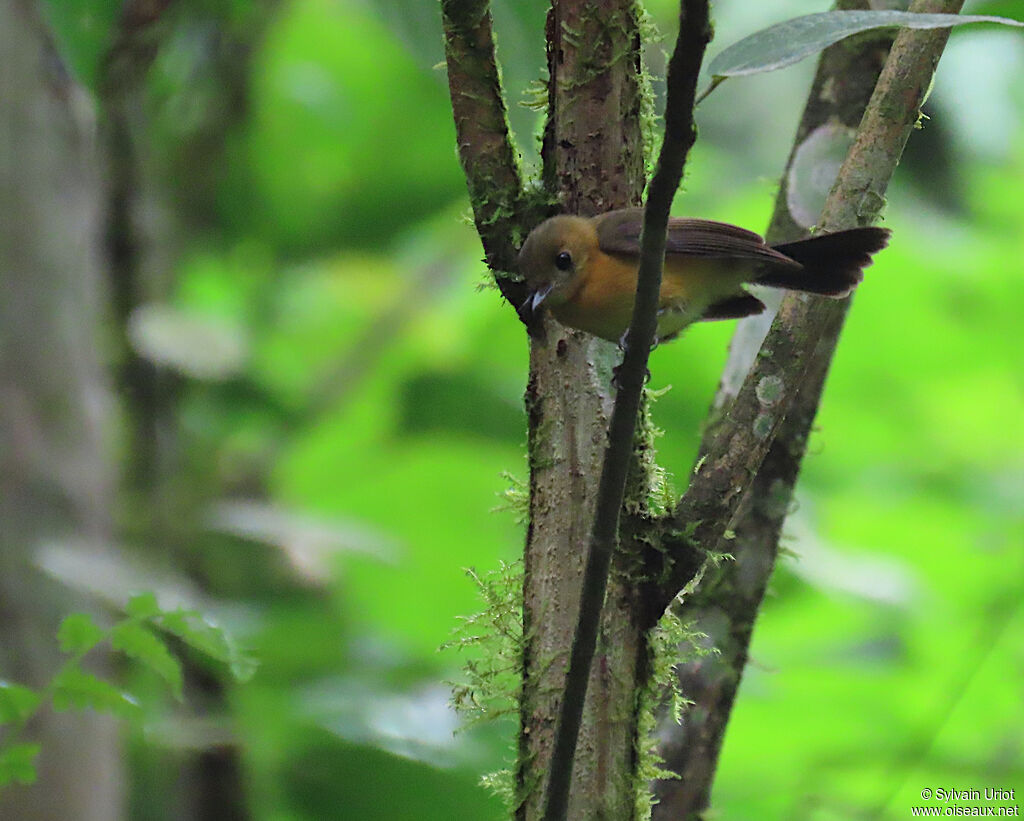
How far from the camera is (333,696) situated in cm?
284

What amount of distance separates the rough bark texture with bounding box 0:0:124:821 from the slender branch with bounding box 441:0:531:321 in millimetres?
1943

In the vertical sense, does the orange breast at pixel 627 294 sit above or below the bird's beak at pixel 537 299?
above

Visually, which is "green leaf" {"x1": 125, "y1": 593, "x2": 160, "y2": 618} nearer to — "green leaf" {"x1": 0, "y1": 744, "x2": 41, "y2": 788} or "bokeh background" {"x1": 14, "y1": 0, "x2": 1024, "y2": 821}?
"green leaf" {"x1": 0, "y1": 744, "x2": 41, "y2": 788}

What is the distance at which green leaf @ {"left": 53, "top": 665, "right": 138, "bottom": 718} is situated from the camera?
51.8 inches

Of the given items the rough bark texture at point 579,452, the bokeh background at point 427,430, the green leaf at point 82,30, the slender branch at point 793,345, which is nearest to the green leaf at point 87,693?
the rough bark texture at point 579,452

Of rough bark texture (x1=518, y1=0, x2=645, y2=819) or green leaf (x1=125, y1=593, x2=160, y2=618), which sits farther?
green leaf (x1=125, y1=593, x2=160, y2=618)

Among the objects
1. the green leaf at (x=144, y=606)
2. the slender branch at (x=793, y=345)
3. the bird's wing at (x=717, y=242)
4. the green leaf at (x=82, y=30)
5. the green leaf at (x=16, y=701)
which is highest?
the green leaf at (x=82, y=30)

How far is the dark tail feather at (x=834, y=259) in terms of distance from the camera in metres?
1.42

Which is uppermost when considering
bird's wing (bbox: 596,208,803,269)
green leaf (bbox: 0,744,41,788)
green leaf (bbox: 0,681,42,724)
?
bird's wing (bbox: 596,208,803,269)

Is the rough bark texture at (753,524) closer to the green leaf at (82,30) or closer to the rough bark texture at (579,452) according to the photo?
the rough bark texture at (579,452)

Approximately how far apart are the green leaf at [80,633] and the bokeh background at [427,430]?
0.98 m

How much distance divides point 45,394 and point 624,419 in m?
2.31

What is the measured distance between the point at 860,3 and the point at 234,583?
11.2ft

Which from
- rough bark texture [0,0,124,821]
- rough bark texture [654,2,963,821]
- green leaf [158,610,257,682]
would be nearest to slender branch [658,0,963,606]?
rough bark texture [654,2,963,821]
